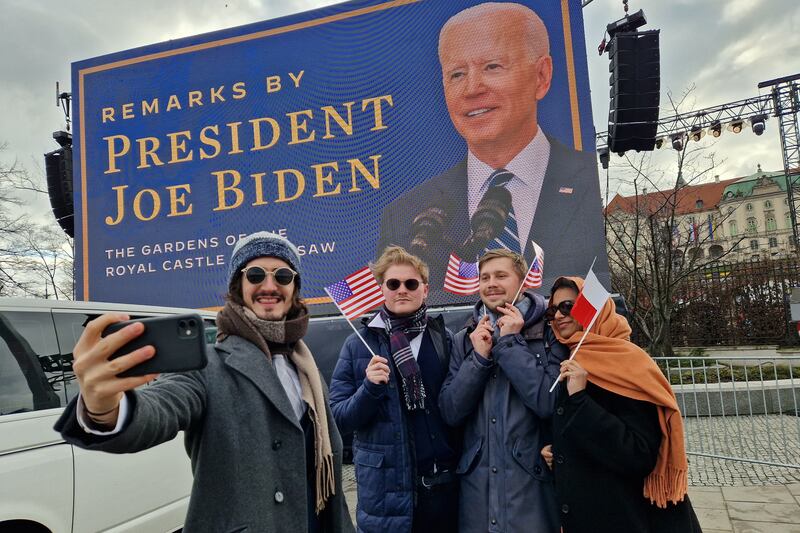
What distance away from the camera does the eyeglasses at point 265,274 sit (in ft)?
5.27

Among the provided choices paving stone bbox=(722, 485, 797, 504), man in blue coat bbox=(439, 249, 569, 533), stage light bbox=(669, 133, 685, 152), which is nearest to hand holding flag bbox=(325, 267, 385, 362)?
man in blue coat bbox=(439, 249, 569, 533)

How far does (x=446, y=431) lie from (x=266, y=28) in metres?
7.10

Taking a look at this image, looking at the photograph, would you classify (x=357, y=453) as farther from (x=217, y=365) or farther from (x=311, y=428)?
(x=217, y=365)

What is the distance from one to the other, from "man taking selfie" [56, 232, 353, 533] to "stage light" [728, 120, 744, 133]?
1644 centimetres

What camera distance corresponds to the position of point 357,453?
2383mm

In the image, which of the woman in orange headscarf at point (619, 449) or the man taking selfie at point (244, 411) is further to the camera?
the woman in orange headscarf at point (619, 449)

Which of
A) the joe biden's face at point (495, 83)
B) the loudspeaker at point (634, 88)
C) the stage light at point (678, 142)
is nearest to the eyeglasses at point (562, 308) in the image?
the joe biden's face at point (495, 83)

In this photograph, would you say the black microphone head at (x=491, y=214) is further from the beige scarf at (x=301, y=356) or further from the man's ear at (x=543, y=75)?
the beige scarf at (x=301, y=356)

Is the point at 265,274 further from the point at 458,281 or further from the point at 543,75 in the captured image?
the point at 543,75

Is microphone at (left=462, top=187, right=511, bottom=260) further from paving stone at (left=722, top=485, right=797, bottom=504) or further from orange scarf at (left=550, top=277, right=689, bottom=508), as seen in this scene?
orange scarf at (left=550, top=277, right=689, bottom=508)

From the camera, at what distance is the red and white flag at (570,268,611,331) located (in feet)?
6.66

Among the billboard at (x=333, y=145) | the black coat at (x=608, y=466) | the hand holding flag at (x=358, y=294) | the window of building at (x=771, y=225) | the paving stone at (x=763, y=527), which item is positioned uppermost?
the window of building at (x=771, y=225)

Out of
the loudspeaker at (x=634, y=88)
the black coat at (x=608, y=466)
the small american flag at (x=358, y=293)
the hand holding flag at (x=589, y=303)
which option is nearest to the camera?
the black coat at (x=608, y=466)

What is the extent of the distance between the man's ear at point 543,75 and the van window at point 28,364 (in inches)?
229
